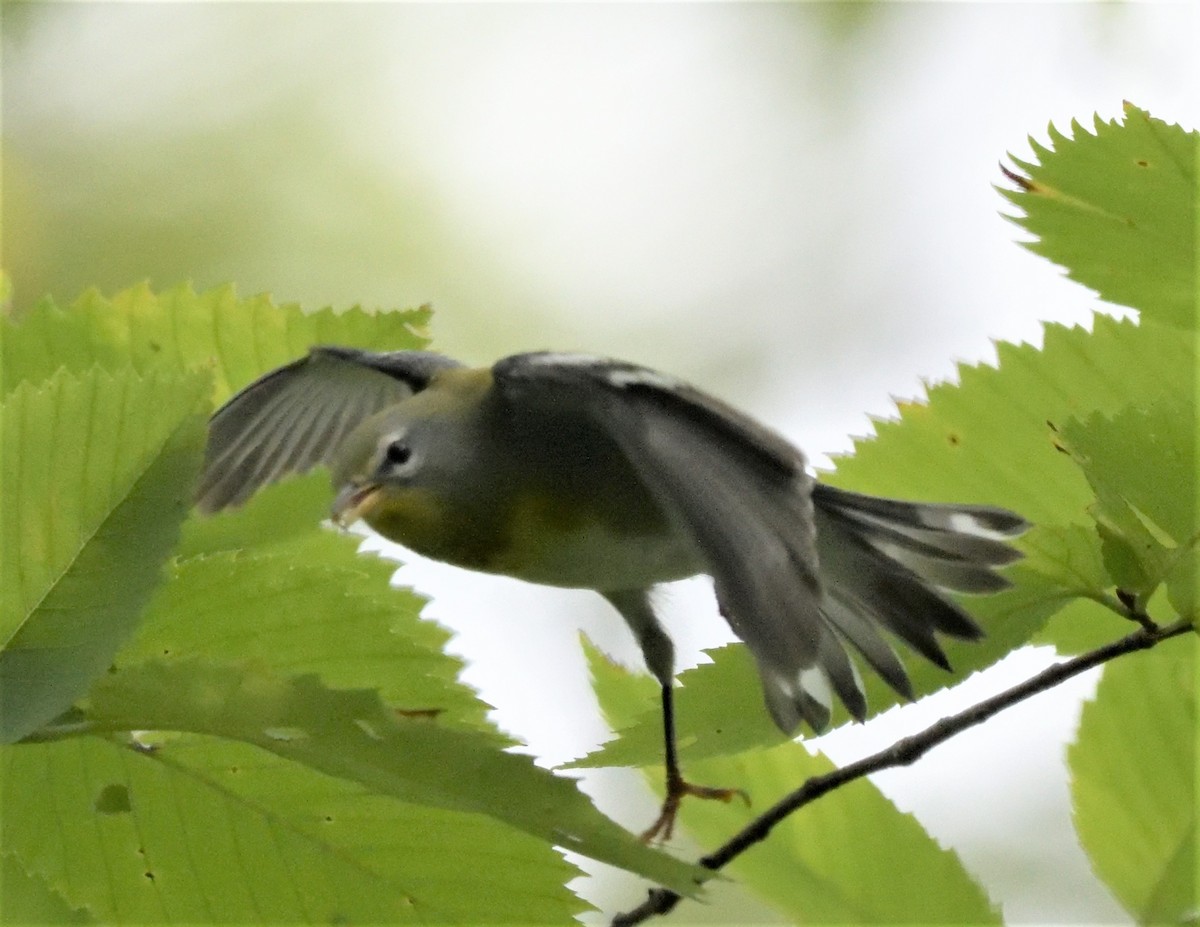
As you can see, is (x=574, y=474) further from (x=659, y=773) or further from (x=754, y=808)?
(x=754, y=808)

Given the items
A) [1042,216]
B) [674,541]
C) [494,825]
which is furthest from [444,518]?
[1042,216]

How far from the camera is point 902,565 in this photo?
180cm

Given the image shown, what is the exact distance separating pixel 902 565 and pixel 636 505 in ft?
1.38

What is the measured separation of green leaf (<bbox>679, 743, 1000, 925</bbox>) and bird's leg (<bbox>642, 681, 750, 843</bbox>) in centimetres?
1

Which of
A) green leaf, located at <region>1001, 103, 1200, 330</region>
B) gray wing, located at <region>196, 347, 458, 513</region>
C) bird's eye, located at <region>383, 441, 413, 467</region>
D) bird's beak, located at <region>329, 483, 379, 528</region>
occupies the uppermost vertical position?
gray wing, located at <region>196, 347, 458, 513</region>

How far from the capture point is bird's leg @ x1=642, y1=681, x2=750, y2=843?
1.36 meters

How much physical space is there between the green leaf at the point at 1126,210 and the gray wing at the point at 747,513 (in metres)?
0.35

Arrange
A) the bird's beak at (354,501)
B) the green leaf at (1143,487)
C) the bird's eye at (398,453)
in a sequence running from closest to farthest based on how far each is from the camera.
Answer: the green leaf at (1143,487) → the bird's beak at (354,501) → the bird's eye at (398,453)

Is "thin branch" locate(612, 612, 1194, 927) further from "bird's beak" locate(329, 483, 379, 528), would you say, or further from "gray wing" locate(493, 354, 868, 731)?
"bird's beak" locate(329, 483, 379, 528)

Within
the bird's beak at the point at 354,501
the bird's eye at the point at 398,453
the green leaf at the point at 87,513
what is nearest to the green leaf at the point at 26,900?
the green leaf at the point at 87,513

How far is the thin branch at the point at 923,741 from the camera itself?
4.03ft

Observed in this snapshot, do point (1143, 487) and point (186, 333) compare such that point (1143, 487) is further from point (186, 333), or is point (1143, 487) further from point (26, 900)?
point (186, 333)

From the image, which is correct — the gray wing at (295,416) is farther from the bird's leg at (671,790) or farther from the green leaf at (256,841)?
the green leaf at (256,841)

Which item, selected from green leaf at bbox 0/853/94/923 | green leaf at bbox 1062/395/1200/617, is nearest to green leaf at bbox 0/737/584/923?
green leaf at bbox 0/853/94/923
